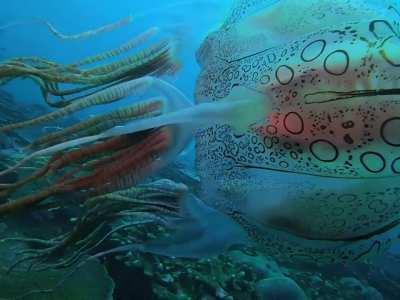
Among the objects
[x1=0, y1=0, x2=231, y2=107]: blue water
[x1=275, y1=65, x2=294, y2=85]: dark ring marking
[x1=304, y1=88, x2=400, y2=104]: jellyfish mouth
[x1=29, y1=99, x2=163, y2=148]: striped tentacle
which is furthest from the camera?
[x1=0, y1=0, x2=231, y2=107]: blue water

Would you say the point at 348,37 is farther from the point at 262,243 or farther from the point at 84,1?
the point at 84,1

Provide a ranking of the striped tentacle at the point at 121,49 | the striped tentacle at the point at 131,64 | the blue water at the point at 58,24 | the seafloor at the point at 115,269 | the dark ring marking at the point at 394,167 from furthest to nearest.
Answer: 1. the blue water at the point at 58,24
2. the seafloor at the point at 115,269
3. the striped tentacle at the point at 121,49
4. the striped tentacle at the point at 131,64
5. the dark ring marking at the point at 394,167

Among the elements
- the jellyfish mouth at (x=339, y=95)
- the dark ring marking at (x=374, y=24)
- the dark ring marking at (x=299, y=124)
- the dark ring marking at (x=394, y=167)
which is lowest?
the dark ring marking at (x=394, y=167)

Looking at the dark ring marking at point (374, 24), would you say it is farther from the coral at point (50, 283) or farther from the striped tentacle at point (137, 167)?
the coral at point (50, 283)

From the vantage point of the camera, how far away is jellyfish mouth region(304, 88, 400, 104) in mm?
1627

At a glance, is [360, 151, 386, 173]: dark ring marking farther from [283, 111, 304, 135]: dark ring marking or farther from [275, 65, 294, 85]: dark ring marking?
[275, 65, 294, 85]: dark ring marking

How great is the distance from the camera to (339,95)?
1676 millimetres

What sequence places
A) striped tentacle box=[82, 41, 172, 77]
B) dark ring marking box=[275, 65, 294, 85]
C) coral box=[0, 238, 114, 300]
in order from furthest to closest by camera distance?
coral box=[0, 238, 114, 300]
striped tentacle box=[82, 41, 172, 77]
dark ring marking box=[275, 65, 294, 85]

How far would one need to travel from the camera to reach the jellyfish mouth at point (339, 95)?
1627 mm

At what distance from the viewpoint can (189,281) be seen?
11.8 ft

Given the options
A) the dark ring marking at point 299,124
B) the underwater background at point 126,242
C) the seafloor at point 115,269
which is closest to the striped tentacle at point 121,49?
the underwater background at point 126,242

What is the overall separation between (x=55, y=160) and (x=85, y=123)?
0.23 meters

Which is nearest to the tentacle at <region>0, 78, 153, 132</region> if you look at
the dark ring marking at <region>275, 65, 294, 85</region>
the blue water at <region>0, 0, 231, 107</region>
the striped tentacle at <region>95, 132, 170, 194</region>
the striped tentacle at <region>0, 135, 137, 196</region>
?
the striped tentacle at <region>0, 135, 137, 196</region>

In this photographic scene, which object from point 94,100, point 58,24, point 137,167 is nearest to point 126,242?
point 137,167
